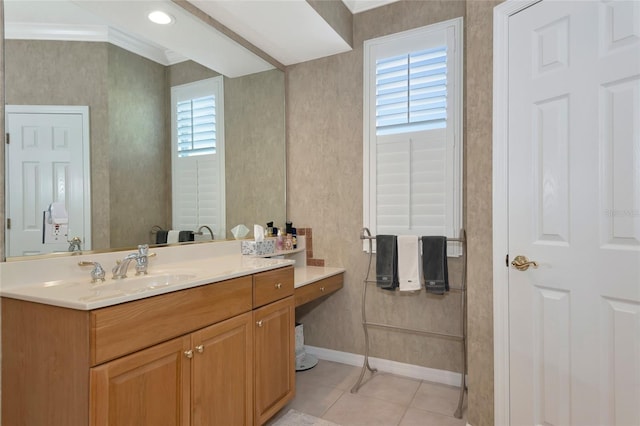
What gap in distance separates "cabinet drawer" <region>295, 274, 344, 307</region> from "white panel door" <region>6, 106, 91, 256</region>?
4.11 ft

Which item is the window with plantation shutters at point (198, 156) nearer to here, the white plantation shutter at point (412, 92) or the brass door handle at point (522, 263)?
the white plantation shutter at point (412, 92)

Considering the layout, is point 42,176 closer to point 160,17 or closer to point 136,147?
point 136,147

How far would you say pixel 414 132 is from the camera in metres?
2.52

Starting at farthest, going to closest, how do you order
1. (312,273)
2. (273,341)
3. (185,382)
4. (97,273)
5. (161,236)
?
(312,273) → (161,236) → (273,341) → (97,273) → (185,382)

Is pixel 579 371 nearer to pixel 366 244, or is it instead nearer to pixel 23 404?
pixel 366 244

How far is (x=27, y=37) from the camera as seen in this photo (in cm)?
145

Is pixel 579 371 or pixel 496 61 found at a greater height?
pixel 496 61

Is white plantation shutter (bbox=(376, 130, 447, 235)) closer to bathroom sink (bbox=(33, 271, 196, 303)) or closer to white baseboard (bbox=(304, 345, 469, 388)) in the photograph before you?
white baseboard (bbox=(304, 345, 469, 388))

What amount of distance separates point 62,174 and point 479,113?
2042mm

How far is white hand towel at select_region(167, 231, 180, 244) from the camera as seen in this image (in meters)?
2.05

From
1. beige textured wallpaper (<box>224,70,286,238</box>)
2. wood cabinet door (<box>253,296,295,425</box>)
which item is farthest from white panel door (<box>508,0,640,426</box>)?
beige textured wallpaper (<box>224,70,286,238</box>)

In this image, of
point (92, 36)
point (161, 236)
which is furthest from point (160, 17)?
point (161, 236)

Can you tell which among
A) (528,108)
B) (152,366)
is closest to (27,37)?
(152,366)

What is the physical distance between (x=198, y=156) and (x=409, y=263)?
5.31ft
